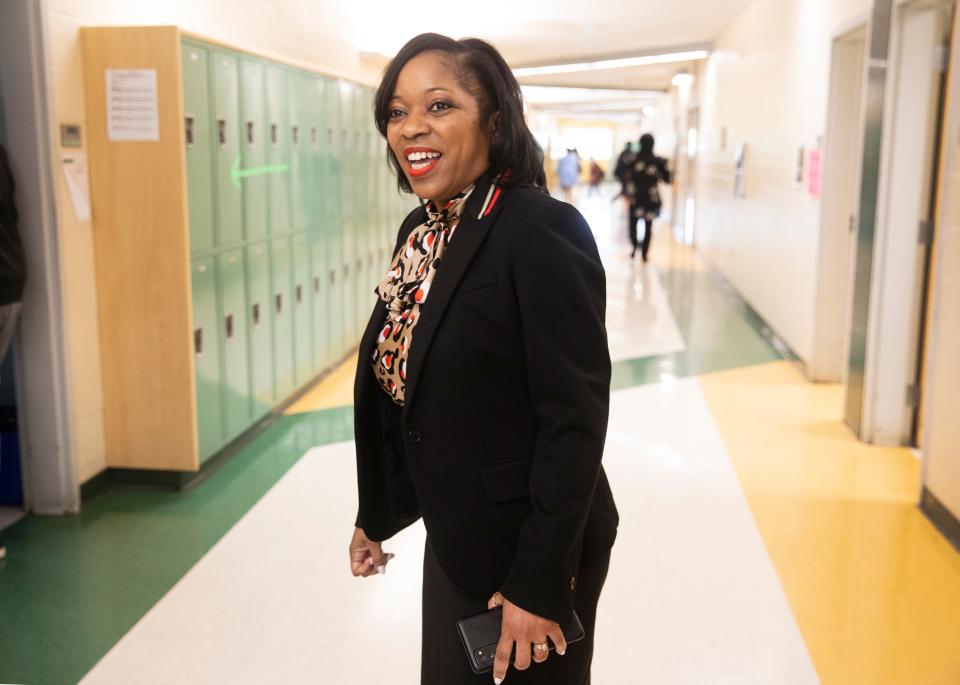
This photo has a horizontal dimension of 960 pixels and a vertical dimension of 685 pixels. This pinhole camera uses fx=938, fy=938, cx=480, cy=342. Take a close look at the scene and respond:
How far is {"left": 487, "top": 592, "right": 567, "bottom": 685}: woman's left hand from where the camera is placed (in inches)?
51.6

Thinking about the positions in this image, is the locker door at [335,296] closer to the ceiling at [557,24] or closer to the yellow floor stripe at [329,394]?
the yellow floor stripe at [329,394]

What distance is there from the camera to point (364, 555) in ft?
5.66

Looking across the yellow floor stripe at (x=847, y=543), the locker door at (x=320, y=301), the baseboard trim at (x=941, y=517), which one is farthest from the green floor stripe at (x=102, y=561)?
the baseboard trim at (x=941, y=517)

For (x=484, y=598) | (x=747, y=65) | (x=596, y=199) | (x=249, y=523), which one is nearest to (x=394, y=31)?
(x=747, y=65)

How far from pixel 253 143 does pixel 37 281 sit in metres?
1.42

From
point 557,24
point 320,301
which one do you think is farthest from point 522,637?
point 557,24

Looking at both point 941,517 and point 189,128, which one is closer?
point 941,517

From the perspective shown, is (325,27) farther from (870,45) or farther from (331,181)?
(870,45)

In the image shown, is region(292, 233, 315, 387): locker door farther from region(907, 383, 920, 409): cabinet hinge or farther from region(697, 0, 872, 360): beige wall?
region(907, 383, 920, 409): cabinet hinge

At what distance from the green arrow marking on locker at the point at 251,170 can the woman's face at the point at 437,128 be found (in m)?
3.21

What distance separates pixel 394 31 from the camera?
941 centimetres

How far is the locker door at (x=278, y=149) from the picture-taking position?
4887 millimetres

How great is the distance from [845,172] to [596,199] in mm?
22937

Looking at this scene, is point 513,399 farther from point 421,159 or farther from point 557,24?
point 557,24
